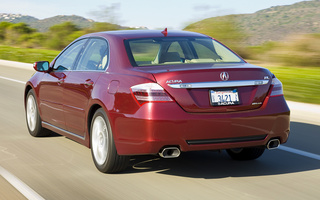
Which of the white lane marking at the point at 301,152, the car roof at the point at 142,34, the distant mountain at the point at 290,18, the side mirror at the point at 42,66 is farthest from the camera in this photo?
the distant mountain at the point at 290,18

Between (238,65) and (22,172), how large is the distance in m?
2.58

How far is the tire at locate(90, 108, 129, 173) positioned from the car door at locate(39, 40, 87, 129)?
1.05 m

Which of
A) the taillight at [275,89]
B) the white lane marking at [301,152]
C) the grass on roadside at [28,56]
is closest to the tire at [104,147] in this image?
the taillight at [275,89]

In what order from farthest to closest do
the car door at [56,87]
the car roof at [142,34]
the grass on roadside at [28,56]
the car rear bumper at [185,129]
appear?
1. the grass on roadside at [28,56]
2. the car door at [56,87]
3. the car roof at [142,34]
4. the car rear bumper at [185,129]

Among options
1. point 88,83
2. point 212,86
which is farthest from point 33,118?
point 212,86

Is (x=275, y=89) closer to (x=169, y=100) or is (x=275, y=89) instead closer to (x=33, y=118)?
Result: (x=169, y=100)

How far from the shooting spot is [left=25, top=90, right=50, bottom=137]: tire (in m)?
8.30

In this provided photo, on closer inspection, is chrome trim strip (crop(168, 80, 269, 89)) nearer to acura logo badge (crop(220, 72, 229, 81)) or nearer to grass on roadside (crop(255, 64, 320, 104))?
acura logo badge (crop(220, 72, 229, 81))

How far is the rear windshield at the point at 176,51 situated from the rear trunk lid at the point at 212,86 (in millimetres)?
524

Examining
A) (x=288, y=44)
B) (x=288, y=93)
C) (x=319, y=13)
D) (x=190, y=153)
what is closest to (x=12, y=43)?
(x=288, y=44)

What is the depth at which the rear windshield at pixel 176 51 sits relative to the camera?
6.29 meters

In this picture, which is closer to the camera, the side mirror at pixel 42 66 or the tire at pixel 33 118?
the side mirror at pixel 42 66

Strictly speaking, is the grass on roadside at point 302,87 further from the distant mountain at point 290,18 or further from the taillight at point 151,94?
the distant mountain at point 290,18

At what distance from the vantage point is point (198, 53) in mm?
6711
